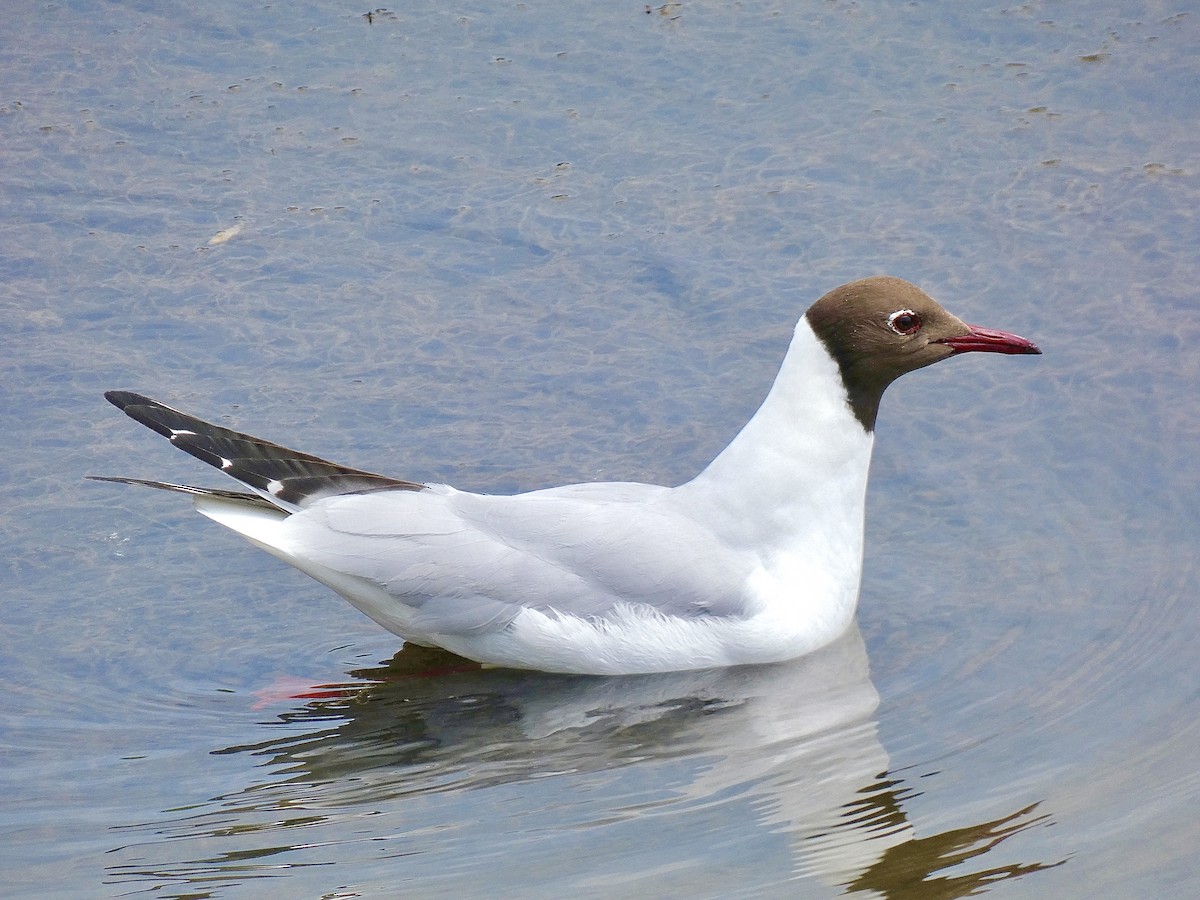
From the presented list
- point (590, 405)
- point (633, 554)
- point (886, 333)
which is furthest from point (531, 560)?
point (590, 405)

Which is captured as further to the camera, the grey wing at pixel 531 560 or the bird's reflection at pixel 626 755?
the grey wing at pixel 531 560

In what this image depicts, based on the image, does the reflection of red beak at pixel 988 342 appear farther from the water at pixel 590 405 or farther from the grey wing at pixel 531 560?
the grey wing at pixel 531 560

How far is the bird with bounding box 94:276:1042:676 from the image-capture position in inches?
205

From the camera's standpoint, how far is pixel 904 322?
5242 mm

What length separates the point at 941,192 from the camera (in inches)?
301

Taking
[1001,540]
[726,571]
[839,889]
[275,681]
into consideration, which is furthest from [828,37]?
[839,889]

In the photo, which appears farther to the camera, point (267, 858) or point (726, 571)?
point (726, 571)

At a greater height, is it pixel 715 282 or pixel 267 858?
pixel 715 282

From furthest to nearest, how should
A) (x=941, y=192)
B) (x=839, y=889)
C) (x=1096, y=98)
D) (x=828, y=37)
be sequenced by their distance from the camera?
(x=828, y=37)
(x=1096, y=98)
(x=941, y=192)
(x=839, y=889)

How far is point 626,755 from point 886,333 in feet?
5.05

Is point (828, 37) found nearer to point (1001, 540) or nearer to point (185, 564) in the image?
point (1001, 540)

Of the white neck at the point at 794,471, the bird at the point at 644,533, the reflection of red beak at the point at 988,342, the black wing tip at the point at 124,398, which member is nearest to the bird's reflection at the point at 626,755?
the bird at the point at 644,533

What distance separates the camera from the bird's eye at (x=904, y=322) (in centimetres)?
521

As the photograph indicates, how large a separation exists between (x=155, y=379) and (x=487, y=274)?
152 centimetres
